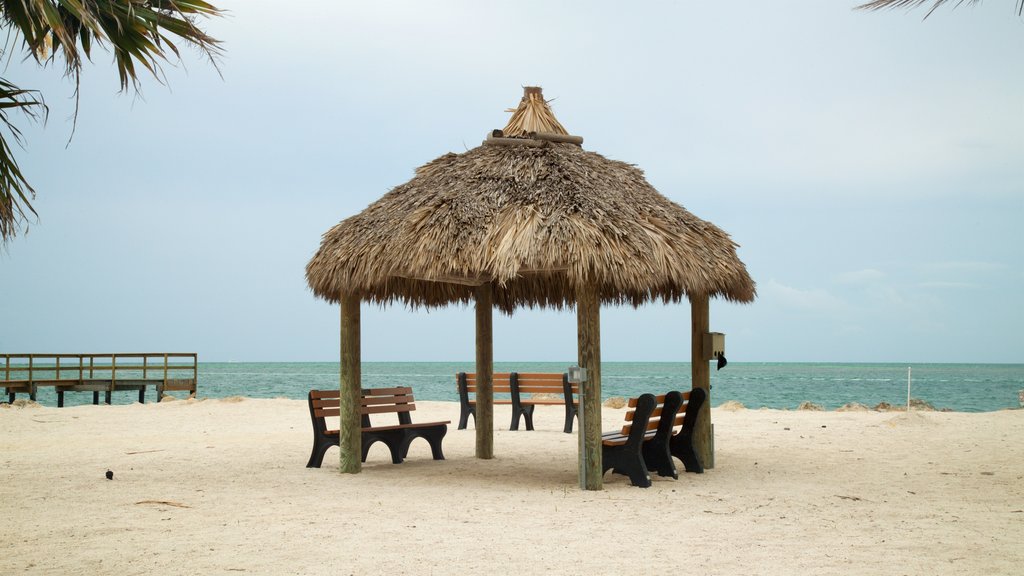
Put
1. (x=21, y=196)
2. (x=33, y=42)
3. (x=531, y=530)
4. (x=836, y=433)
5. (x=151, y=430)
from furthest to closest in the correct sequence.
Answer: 1. (x=151, y=430)
2. (x=836, y=433)
3. (x=21, y=196)
4. (x=33, y=42)
5. (x=531, y=530)

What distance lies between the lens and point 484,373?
34.9 feet

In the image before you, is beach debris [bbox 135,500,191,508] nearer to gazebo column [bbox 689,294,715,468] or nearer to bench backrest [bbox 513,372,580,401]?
gazebo column [bbox 689,294,715,468]

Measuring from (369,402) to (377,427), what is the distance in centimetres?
37

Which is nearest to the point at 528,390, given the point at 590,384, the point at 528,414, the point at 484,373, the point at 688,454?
the point at 528,414

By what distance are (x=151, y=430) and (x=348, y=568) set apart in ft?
32.8

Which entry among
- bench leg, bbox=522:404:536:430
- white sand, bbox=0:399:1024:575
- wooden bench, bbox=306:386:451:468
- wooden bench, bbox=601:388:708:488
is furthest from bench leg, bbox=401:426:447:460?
bench leg, bbox=522:404:536:430

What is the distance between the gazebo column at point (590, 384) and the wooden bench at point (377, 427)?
7.51 ft

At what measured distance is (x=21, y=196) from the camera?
25.2 feet

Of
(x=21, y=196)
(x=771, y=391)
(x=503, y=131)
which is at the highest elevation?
(x=503, y=131)

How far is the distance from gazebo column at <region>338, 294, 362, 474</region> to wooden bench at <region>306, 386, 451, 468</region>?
0.35ft

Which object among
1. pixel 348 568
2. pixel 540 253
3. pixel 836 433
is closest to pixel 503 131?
pixel 540 253

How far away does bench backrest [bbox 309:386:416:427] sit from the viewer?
945 cm

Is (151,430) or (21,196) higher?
(21,196)

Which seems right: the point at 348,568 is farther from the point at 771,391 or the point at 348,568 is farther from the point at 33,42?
the point at 771,391
